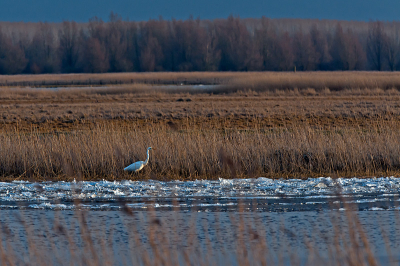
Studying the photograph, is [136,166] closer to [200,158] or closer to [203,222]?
[200,158]

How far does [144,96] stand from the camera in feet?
133

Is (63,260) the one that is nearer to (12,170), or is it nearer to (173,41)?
(12,170)

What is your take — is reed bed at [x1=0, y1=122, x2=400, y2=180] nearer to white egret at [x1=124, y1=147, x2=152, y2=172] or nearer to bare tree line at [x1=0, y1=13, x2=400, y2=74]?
white egret at [x1=124, y1=147, x2=152, y2=172]

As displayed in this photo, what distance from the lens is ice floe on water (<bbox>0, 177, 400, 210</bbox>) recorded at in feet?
29.7

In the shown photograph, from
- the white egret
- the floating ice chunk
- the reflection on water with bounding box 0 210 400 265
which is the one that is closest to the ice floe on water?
the floating ice chunk

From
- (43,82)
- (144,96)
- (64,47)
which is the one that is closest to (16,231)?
(144,96)

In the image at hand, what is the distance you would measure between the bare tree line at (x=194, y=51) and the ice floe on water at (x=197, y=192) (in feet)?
315

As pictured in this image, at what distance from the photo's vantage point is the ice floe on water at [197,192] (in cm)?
904

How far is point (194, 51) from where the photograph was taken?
110875mm

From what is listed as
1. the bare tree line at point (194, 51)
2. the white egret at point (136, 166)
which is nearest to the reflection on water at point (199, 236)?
the white egret at point (136, 166)

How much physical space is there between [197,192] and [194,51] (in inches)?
4034

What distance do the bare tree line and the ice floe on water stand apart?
315ft

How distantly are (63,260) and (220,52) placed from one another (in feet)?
341

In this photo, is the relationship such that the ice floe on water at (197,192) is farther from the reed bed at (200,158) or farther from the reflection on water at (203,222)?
the reed bed at (200,158)
